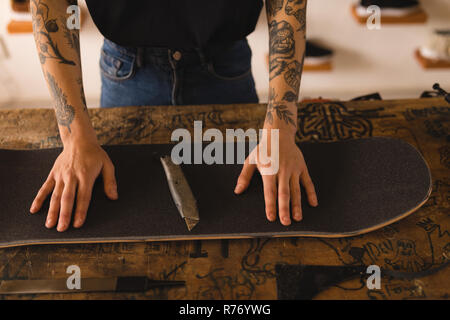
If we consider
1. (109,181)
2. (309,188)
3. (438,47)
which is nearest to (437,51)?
(438,47)

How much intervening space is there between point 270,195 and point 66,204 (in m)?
0.44

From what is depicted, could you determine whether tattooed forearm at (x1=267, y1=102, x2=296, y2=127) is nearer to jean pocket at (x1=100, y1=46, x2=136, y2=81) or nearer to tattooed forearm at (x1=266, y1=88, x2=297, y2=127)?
tattooed forearm at (x1=266, y1=88, x2=297, y2=127)

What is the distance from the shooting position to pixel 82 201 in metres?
0.79

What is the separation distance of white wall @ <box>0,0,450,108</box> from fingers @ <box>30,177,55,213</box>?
1.56 metres

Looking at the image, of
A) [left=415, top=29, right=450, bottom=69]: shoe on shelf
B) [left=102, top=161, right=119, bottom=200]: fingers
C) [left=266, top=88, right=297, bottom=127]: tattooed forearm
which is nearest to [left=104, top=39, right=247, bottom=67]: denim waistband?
[left=266, top=88, right=297, bottom=127]: tattooed forearm

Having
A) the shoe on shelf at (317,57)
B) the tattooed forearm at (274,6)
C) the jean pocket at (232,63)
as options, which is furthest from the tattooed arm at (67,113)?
the shoe on shelf at (317,57)

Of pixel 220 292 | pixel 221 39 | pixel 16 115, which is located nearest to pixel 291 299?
pixel 220 292

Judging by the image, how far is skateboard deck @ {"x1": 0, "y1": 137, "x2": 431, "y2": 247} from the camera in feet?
2.46

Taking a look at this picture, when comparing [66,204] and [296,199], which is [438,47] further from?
[66,204]

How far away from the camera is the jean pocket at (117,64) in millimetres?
1070

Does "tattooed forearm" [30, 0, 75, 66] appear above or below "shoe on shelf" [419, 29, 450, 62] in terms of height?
below

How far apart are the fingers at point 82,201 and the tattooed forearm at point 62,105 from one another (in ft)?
0.57

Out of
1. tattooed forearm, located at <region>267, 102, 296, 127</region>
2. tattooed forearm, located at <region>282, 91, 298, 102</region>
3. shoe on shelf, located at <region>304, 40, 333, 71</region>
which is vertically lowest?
tattooed forearm, located at <region>267, 102, 296, 127</region>

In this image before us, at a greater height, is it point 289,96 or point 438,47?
point 438,47
